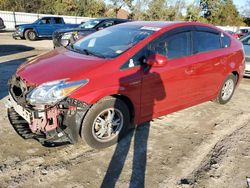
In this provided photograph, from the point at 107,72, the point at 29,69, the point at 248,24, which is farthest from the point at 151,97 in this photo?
the point at 248,24

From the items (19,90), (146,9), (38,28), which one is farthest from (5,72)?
(146,9)

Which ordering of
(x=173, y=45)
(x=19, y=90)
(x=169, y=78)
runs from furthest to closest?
(x=173, y=45), (x=169, y=78), (x=19, y=90)

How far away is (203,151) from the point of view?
13.9 ft

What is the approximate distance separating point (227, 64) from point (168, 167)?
9.79 ft

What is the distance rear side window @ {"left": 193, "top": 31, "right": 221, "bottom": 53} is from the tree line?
33.2 m

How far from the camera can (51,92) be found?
3656mm

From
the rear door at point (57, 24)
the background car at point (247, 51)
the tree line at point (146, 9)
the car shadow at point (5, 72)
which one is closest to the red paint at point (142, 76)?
the car shadow at point (5, 72)

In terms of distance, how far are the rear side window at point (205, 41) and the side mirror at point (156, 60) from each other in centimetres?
106

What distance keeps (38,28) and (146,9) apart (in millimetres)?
34703

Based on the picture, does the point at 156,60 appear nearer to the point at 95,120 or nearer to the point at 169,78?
the point at 169,78

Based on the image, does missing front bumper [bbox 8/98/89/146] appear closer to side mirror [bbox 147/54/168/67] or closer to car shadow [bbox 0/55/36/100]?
side mirror [bbox 147/54/168/67]

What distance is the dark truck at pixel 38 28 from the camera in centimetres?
1997

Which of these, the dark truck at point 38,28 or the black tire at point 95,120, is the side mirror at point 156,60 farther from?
the dark truck at point 38,28

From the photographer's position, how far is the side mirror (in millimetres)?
4285
